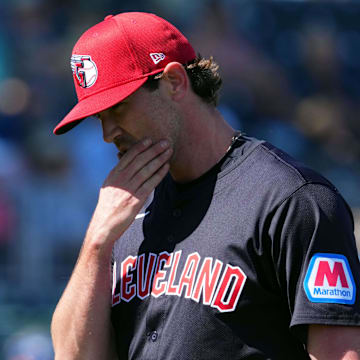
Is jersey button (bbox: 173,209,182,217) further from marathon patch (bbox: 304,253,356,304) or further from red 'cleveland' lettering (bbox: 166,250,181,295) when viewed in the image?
marathon patch (bbox: 304,253,356,304)

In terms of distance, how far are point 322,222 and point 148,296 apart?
0.58m

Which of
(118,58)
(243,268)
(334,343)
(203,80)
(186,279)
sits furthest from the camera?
(203,80)

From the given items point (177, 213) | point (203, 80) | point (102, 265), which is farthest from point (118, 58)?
point (102, 265)

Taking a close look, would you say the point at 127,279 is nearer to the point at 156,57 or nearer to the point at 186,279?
the point at 186,279

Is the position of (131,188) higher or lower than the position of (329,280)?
higher

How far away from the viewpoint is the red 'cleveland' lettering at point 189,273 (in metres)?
1.87

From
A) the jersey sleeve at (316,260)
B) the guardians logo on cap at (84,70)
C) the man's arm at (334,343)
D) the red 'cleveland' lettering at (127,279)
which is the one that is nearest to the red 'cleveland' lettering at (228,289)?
the jersey sleeve at (316,260)

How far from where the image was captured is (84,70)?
6.68 feet

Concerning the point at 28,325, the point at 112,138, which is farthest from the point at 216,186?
the point at 28,325

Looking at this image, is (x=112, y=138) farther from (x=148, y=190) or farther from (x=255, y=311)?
(x=255, y=311)

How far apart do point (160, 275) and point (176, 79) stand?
588 millimetres

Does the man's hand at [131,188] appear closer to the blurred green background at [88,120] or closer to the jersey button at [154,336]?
the jersey button at [154,336]

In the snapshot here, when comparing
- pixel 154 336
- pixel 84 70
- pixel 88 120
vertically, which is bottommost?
pixel 88 120

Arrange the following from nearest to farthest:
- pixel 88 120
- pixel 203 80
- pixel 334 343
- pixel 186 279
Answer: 1. pixel 334 343
2. pixel 186 279
3. pixel 203 80
4. pixel 88 120
